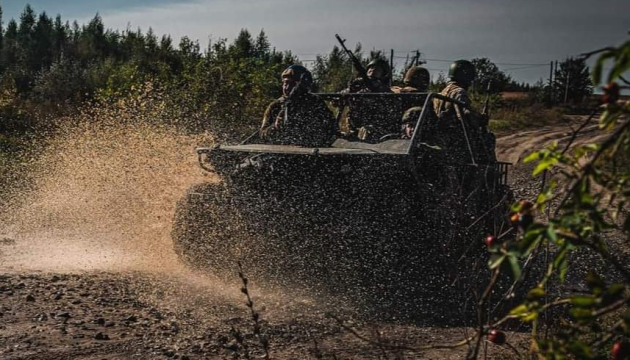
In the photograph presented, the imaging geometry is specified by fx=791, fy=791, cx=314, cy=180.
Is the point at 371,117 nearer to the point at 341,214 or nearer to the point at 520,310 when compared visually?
the point at 341,214

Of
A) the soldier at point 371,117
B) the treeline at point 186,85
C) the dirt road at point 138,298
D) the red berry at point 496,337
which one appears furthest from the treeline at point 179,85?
the red berry at point 496,337

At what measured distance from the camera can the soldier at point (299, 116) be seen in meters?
7.68

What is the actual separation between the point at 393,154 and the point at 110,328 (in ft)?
8.10

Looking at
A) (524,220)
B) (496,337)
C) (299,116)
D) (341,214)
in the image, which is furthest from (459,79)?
(524,220)

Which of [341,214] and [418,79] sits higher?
[418,79]

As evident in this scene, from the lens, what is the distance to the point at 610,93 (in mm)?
1971

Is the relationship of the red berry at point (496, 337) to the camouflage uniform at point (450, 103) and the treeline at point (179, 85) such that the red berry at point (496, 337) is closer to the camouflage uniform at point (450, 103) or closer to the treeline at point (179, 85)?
the camouflage uniform at point (450, 103)

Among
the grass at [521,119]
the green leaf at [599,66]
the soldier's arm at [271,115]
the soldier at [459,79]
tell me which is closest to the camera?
the green leaf at [599,66]

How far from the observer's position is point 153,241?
7.91 m

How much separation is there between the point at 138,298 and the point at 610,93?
4691 mm

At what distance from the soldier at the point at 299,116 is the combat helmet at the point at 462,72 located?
1.62m

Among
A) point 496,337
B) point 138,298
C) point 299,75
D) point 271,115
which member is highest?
point 299,75

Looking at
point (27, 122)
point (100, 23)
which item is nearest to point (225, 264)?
point (27, 122)

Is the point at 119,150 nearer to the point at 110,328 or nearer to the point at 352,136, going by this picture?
the point at 352,136
